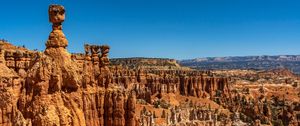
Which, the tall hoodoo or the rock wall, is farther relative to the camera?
the tall hoodoo

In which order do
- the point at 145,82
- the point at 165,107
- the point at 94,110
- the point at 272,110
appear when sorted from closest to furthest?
the point at 94,110
the point at 165,107
the point at 272,110
the point at 145,82

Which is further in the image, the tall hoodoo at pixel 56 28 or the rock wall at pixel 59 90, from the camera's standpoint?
the tall hoodoo at pixel 56 28

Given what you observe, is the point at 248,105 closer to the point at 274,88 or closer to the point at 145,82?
the point at 145,82

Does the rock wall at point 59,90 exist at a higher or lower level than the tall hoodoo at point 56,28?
lower

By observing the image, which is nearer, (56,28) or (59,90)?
(59,90)

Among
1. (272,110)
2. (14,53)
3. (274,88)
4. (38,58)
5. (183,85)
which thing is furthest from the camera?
(274,88)

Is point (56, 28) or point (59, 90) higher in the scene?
point (56, 28)

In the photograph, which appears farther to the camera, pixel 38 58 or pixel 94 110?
pixel 94 110

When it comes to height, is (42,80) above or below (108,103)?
above

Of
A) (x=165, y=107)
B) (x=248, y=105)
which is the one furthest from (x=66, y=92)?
(x=248, y=105)

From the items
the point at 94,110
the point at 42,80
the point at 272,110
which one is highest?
the point at 42,80

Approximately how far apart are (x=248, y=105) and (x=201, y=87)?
21.5 metres

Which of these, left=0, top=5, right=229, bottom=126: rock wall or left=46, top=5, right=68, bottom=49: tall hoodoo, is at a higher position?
left=46, top=5, right=68, bottom=49: tall hoodoo

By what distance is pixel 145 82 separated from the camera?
109812 mm
